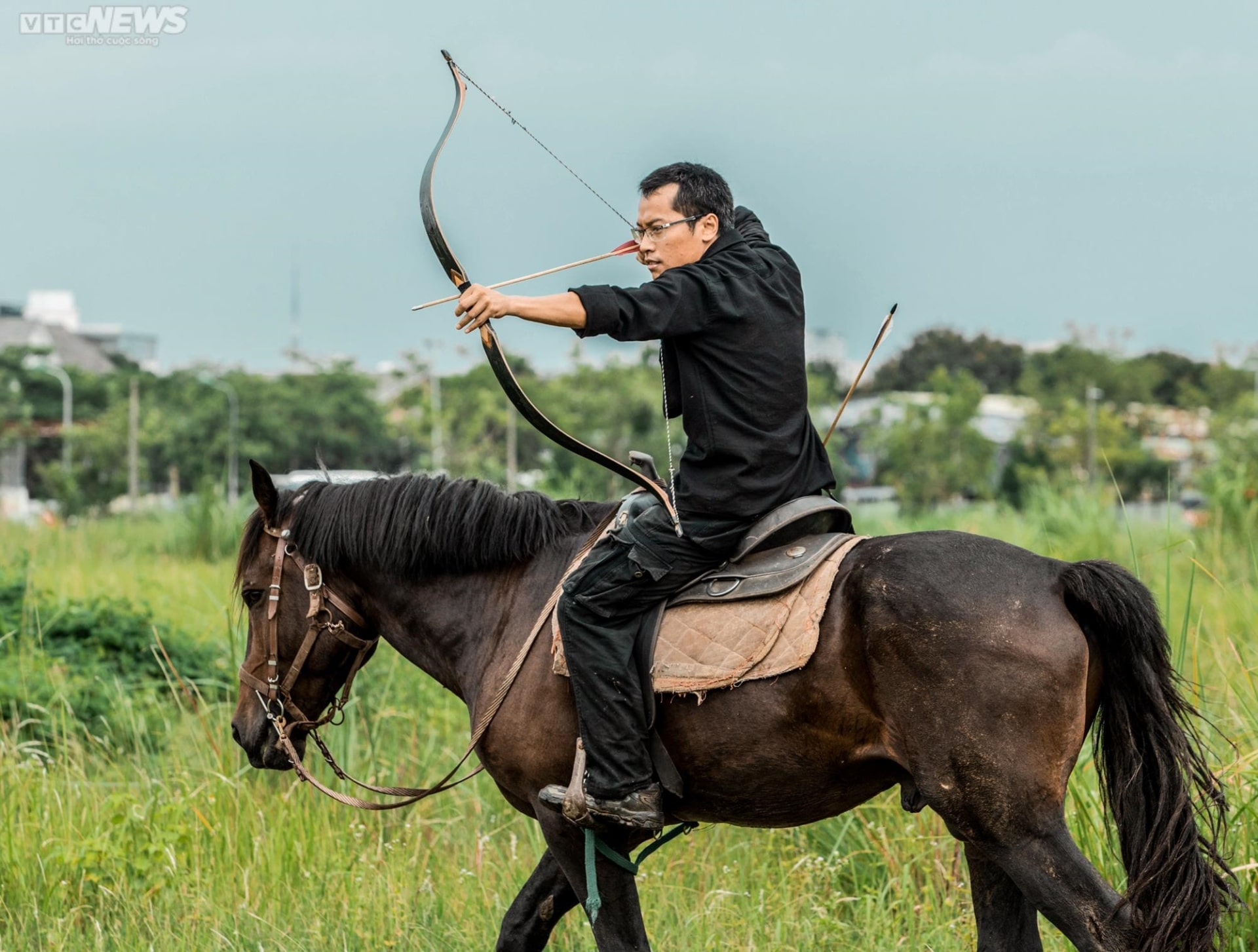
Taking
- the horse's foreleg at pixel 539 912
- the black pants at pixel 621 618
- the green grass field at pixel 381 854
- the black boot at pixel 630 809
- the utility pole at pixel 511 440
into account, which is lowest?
the utility pole at pixel 511 440

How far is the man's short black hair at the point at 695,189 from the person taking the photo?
3955 millimetres

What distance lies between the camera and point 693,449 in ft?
13.0

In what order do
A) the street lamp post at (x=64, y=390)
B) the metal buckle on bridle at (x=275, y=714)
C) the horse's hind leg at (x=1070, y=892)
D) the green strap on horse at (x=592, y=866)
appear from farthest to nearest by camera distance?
1. the street lamp post at (x=64, y=390)
2. the metal buckle on bridle at (x=275, y=714)
3. the green strap on horse at (x=592, y=866)
4. the horse's hind leg at (x=1070, y=892)

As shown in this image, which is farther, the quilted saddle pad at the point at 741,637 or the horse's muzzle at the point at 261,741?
the horse's muzzle at the point at 261,741

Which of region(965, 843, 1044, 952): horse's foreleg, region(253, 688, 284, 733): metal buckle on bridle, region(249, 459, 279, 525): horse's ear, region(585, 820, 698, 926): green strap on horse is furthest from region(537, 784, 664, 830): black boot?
region(249, 459, 279, 525): horse's ear

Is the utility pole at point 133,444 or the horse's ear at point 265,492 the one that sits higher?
the horse's ear at point 265,492

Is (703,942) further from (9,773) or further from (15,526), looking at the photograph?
(15,526)

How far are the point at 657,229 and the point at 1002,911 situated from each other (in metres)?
2.28

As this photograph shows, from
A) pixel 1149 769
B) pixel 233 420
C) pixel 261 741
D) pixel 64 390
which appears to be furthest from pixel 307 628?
pixel 64 390

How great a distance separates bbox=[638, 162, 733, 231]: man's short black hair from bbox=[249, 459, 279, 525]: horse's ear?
1.65m

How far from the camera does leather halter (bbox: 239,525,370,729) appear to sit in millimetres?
4562

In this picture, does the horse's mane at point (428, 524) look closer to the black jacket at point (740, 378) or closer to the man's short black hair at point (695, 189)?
the black jacket at point (740, 378)

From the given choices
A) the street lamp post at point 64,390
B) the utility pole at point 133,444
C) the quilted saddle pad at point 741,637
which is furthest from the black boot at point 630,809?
the street lamp post at point 64,390

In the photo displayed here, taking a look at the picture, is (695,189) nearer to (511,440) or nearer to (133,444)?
(511,440)
